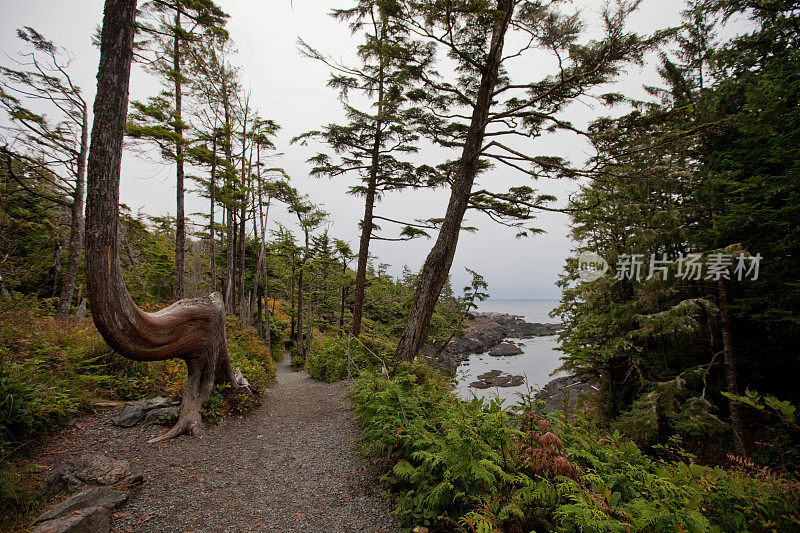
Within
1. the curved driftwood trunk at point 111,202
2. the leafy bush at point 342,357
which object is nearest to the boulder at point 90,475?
the curved driftwood trunk at point 111,202

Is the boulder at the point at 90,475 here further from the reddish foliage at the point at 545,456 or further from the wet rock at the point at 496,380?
the wet rock at the point at 496,380

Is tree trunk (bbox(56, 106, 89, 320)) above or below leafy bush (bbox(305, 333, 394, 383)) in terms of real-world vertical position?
above

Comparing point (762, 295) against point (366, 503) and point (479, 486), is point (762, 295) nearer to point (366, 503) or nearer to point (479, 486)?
point (479, 486)

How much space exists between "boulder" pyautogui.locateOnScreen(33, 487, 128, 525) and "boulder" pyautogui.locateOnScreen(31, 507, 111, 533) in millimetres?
61

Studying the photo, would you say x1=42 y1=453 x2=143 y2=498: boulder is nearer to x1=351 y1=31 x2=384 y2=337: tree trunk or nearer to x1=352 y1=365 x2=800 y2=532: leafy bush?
x1=352 y1=365 x2=800 y2=532: leafy bush

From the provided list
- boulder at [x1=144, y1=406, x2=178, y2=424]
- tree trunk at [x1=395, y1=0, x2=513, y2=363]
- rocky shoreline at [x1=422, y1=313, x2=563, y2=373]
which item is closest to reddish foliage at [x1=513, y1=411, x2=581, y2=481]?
tree trunk at [x1=395, y1=0, x2=513, y2=363]

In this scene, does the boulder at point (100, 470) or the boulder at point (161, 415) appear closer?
the boulder at point (100, 470)

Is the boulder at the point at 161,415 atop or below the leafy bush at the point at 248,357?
atop

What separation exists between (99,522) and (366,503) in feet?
8.77

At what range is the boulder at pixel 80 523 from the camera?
247cm

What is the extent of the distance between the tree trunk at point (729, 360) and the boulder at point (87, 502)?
43.8ft

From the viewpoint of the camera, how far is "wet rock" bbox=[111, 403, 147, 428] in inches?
191
